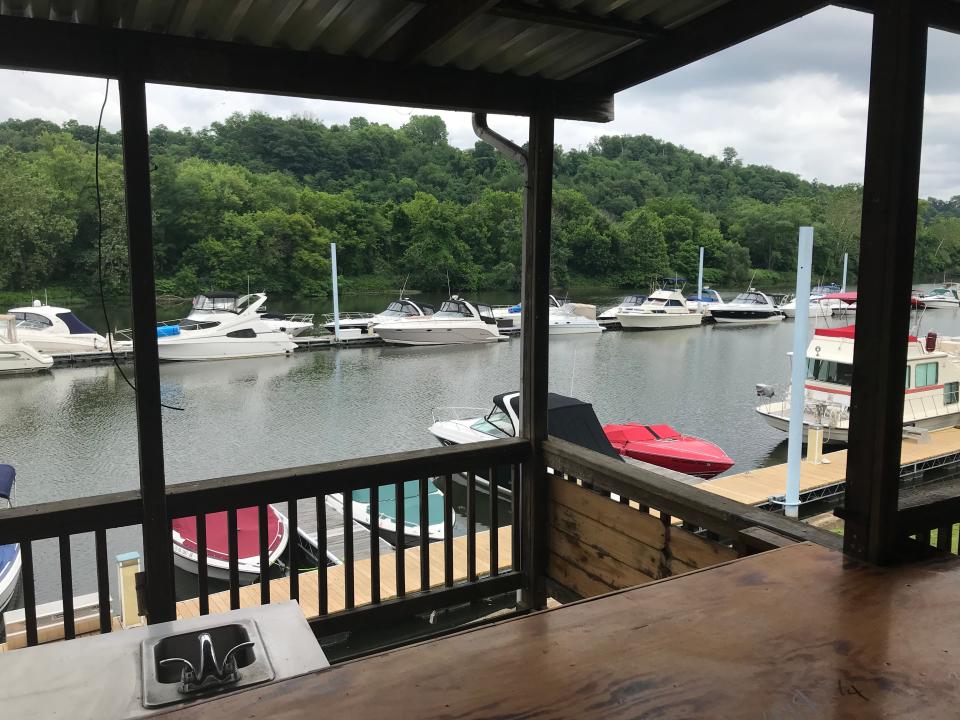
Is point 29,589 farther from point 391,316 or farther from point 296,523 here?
point 391,316

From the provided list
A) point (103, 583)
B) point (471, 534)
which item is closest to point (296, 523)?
point (103, 583)

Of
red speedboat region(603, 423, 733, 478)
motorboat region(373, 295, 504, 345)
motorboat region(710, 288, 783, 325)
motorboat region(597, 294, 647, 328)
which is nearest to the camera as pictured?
red speedboat region(603, 423, 733, 478)

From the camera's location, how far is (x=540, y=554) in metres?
2.77

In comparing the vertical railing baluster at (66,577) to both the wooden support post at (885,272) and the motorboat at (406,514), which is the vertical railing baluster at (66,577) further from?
the motorboat at (406,514)

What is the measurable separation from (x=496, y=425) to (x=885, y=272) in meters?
7.40

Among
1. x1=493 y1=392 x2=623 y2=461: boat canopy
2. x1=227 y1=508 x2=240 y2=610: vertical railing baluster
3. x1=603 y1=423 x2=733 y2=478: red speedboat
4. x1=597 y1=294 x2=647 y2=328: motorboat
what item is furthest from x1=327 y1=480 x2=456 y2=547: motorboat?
x1=597 y1=294 x2=647 y2=328: motorboat

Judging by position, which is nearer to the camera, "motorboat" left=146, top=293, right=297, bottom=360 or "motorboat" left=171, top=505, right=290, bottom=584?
"motorboat" left=171, top=505, right=290, bottom=584

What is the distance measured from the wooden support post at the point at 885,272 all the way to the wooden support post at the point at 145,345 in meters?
1.74

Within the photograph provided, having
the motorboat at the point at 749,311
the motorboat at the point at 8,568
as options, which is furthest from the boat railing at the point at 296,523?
the motorboat at the point at 749,311

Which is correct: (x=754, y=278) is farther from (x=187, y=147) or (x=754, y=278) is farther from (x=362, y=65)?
(x=362, y=65)

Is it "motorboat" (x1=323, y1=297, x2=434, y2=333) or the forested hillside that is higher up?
the forested hillside

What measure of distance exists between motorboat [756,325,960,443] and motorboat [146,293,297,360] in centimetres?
1186

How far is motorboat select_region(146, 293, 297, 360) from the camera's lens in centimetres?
1631

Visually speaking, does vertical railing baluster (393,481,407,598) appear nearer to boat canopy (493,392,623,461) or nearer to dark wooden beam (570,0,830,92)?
dark wooden beam (570,0,830,92)
